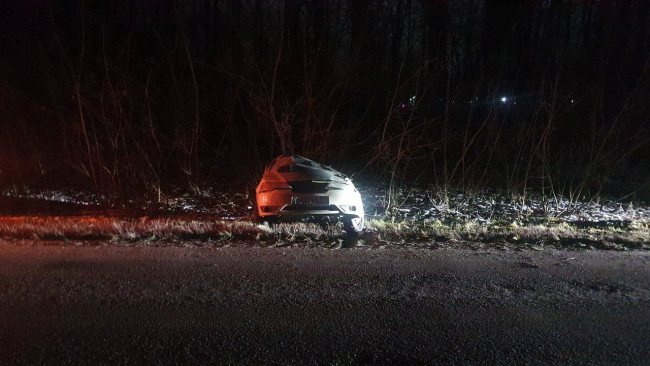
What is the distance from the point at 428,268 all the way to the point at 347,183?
8.16 ft

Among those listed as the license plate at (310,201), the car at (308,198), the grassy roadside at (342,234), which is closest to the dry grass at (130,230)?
the grassy roadside at (342,234)

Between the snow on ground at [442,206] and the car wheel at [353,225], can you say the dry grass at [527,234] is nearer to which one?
the car wheel at [353,225]

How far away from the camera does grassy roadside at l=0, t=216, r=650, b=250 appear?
7.15 meters

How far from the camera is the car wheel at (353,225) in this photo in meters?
7.82

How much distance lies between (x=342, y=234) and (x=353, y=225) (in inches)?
11.3

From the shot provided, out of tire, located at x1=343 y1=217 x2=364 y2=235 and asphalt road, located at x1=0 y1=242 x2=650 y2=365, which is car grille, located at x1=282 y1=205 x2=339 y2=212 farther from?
asphalt road, located at x1=0 y1=242 x2=650 y2=365

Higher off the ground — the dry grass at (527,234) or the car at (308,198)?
the car at (308,198)

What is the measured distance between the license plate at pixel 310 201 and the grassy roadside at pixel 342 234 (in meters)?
0.51

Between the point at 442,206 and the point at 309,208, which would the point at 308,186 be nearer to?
the point at 309,208

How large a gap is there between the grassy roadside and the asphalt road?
706 millimetres

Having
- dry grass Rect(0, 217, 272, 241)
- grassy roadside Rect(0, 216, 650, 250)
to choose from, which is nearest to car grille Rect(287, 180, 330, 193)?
grassy roadside Rect(0, 216, 650, 250)

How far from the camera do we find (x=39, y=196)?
13.8 metres

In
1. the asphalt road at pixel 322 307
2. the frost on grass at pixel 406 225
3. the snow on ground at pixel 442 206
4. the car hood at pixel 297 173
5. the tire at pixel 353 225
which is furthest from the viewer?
the snow on ground at pixel 442 206

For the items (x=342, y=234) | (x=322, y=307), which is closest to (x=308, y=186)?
(x=342, y=234)
